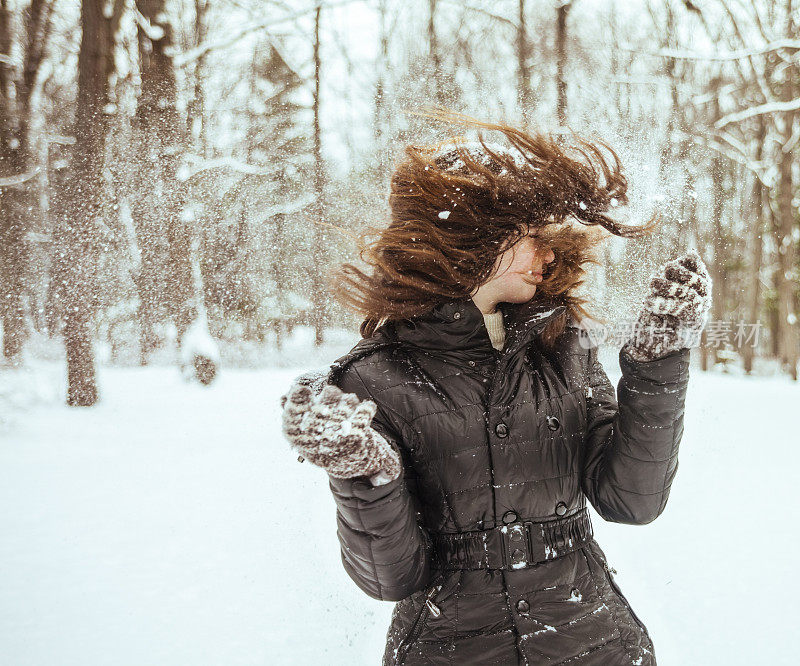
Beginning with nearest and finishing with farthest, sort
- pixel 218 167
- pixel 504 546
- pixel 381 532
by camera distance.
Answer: pixel 381 532, pixel 504 546, pixel 218 167

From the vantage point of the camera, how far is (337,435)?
845mm

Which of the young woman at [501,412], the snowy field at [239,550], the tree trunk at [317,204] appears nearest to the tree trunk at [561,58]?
the tree trunk at [317,204]

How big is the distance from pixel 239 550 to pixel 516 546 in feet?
9.64

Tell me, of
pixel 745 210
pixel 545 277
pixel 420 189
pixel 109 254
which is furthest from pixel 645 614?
pixel 745 210

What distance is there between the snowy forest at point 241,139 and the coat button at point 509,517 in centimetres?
441

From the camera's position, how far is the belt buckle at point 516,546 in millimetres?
1067

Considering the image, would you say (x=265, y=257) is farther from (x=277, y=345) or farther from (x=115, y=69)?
(x=115, y=69)

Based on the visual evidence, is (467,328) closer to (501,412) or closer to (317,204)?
(501,412)

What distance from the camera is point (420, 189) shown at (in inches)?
45.9

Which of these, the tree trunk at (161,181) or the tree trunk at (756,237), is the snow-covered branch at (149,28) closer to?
the tree trunk at (161,181)

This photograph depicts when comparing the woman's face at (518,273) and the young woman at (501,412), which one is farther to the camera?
the woman's face at (518,273)

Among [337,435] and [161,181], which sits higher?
[161,181]

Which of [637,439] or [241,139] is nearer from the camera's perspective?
[637,439]

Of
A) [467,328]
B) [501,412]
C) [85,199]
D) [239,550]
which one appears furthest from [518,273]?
[85,199]
